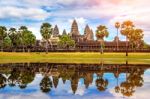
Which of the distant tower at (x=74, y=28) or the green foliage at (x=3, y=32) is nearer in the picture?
the green foliage at (x=3, y=32)

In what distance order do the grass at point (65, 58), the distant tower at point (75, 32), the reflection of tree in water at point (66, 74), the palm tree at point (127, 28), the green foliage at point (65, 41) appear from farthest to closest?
1. the distant tower at point (75, 32)
2. the green foliage at point (65, 41)
3. the palm tree at point (127, 28)
4. the grass at point (65, 58)
5. the reflection of tree in water at point (66, 74)

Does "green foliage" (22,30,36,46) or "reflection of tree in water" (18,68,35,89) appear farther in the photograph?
"green foliage" (22,30,36,46)

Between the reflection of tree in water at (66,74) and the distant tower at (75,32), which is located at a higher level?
the distant tower at (75,32)

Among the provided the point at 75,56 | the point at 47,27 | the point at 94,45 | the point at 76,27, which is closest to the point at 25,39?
the point at 47,27

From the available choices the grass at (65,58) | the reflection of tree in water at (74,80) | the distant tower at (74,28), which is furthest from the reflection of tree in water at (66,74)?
the distant tower at (74,28)

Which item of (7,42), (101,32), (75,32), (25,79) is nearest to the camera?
(25,79)

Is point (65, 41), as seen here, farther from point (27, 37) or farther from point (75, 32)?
point (75, 32)

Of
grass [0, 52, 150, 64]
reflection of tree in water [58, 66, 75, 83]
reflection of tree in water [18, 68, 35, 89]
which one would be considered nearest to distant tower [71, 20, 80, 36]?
grass [0, 52, 150, 64]

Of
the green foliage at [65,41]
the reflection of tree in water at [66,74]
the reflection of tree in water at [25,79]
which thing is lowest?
the reflection of tree in water at [66,74]

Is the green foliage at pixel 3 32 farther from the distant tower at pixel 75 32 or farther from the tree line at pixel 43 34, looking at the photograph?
the distant tower at pixel 75 32

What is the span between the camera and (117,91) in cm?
2183

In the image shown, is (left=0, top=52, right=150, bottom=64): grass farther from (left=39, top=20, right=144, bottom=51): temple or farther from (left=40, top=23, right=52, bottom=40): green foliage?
(left=39, top=20, right=144, bottom=51): temple

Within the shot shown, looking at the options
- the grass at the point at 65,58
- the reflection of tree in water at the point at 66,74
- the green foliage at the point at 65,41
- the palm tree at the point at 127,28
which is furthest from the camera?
the green foliage at the point at 65,41

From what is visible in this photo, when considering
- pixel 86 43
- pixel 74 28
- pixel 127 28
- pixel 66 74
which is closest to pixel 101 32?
pixel 127 28
